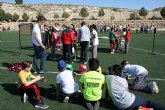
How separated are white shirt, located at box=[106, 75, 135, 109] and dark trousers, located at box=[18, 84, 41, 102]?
1.90 meters

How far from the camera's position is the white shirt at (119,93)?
7168 millimetres

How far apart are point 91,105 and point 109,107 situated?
50cm

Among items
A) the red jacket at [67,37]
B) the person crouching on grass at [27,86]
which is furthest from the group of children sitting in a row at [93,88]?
the red jacket at [67,37]

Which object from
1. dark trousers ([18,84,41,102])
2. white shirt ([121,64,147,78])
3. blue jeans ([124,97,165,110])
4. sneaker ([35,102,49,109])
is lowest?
sneaker ([35,102,49,109])

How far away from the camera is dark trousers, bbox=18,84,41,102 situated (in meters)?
7.77

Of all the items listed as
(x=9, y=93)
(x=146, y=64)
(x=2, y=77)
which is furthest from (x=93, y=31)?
(x=9, y=93)

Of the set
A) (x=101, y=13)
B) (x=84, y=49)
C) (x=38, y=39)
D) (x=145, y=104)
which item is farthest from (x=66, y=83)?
(x=101, y=13)

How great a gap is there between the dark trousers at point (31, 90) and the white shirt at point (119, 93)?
74.8 inches

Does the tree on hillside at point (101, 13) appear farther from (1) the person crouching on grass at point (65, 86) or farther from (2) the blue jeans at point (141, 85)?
(1) the person crouching on grass at point (65, 86)

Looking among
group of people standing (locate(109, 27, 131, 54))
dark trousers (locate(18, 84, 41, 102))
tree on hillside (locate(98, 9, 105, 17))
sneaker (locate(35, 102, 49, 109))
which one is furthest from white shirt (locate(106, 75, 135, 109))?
tree on hillside (locate(98, 9, 105, 17))

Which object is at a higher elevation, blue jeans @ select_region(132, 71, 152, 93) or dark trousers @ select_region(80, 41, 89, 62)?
dark trousers @ select_region(80, 41, 89, 62)

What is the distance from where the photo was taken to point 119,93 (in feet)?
23.8

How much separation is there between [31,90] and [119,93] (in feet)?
7.89

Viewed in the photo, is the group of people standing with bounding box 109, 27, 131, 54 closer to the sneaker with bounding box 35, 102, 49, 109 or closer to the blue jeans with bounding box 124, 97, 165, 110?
the blue jeans with bounding box 124, 97, 165, 110
